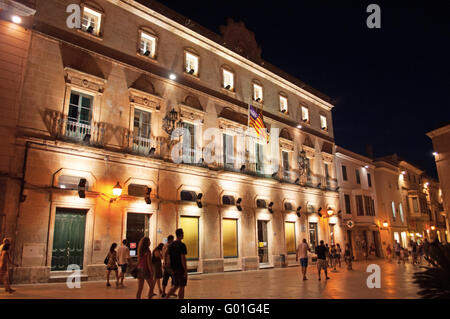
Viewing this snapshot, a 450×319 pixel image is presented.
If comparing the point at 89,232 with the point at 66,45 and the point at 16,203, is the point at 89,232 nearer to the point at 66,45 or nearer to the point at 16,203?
the point at 16,203

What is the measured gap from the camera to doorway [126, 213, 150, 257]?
1649cm

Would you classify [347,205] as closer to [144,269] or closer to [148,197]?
[148,197]

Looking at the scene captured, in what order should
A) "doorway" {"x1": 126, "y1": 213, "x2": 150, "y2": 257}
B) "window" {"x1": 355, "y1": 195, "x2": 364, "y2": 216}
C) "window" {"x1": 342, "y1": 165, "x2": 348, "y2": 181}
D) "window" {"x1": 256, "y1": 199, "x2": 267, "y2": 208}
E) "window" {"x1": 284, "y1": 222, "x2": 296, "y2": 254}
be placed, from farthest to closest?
"window" {"x1": 355, "y1": 195, "x2": 364, "y2": 216}
"window" {"x1": 342, "y1": 165, "x2": 348, "y2": 181}
"window" {"x1": 284, "y1": 222, "x2": 296, "y2": 254}
"window" {"x1": 256, "y1": 199, "x2": 267, "y2": 208}
"doorway" {"x1": 126, "y1": 213, "x2": 150, "y2": 257}

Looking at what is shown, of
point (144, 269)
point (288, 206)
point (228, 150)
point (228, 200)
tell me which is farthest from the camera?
point (288, 206)

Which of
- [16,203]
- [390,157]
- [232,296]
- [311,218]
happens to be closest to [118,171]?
[16,203]

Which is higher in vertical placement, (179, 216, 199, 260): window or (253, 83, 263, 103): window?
(253, 83, 263, 103): window

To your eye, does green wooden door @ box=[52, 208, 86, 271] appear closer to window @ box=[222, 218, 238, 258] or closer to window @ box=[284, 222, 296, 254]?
window @ box=[222, 218, 238, 258]

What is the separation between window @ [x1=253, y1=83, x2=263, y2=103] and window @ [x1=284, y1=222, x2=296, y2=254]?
31.6 ft

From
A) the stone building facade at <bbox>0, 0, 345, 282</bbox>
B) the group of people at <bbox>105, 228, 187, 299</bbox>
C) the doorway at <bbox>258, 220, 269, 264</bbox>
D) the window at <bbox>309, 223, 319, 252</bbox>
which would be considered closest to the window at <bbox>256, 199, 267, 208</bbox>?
the stone building facade at <bbox>0, 0, 345, 282</bbox>

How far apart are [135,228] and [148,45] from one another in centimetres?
1044

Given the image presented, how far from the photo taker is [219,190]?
20.9 metres

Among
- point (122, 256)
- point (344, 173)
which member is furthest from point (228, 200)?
point (344, 173)

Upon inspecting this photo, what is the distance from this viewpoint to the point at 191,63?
21547 mm

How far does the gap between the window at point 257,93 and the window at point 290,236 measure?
9.65 m
